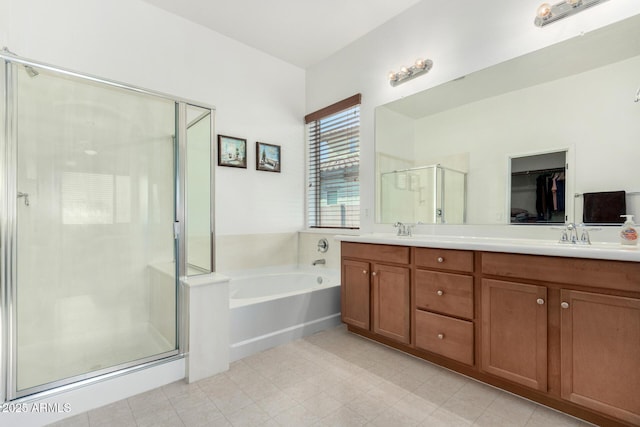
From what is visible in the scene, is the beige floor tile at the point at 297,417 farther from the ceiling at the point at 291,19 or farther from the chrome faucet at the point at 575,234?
the ceiling at the point at 291,19

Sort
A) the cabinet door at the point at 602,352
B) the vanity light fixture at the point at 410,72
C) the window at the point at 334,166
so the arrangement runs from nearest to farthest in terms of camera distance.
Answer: the cabinet door at the point at 602,352, the vanity light fixture at the point at 410,72, the window at the point at 334,166

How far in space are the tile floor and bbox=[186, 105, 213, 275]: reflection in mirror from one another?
2.51 ft

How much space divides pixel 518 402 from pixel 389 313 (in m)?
0.85

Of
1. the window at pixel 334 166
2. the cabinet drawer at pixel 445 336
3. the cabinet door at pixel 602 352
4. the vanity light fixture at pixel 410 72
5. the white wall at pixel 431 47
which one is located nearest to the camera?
the cabinet door at pixel 602 352

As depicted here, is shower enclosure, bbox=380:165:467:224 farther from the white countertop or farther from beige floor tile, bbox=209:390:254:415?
beige floor tile, bbox=209:390:254:415

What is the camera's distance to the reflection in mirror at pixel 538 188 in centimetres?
181

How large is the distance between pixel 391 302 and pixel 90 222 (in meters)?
2.06

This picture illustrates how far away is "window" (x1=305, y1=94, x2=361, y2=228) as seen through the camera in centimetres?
311

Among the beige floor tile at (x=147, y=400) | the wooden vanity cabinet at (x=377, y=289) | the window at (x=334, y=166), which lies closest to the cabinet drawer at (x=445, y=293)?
the wooden vanity cabinet at (x=377, y=289)

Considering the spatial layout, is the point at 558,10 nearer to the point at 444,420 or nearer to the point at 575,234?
the point at 575,234

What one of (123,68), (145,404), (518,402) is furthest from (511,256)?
(123,68)

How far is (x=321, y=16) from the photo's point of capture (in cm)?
268

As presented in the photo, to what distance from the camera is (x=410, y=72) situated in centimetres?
252

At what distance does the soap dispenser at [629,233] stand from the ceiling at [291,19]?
2.24 m
